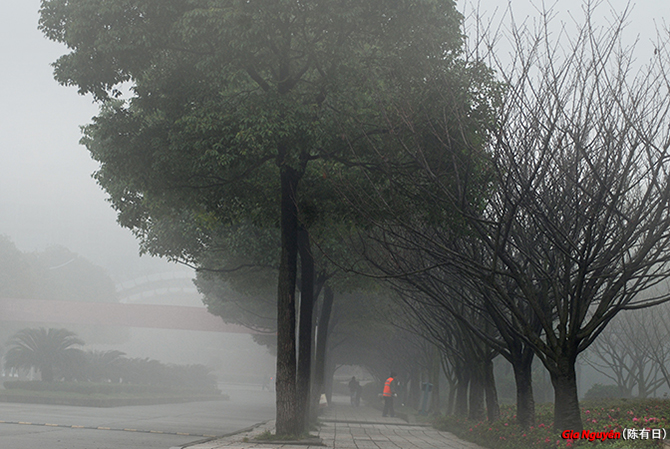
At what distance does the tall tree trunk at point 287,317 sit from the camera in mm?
12820

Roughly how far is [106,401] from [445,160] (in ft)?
72.7

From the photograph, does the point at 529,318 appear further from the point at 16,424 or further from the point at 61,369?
the point at 61,369

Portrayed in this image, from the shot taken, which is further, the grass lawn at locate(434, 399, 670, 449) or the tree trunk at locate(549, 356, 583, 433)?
the tree trunk at locate(549, 356, 583, 433)

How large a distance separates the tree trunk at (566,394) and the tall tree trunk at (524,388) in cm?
374

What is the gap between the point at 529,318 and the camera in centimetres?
1549

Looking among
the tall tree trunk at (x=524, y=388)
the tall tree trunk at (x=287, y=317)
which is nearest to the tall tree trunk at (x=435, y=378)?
the tall tree trunk at (x=524, y=388)

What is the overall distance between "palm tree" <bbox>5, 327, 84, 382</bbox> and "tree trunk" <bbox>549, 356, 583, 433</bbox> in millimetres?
33496

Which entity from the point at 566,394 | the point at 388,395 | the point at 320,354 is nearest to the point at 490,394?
the point at 320,354

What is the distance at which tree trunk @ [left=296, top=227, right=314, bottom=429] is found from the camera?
1459 cm

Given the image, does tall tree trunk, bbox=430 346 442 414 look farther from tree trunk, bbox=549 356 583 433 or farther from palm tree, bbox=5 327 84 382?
palm tree, bbox=5 327 84 382

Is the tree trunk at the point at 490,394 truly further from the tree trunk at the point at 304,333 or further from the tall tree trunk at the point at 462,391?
the tall tree trunk at the point at 462,391

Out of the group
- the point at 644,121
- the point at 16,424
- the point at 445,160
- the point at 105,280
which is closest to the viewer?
the point at 644,121

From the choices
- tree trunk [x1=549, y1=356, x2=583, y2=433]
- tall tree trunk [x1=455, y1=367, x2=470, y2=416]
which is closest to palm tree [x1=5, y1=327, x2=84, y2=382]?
tall tree trunk [x1=455, y1=367, x2=470, y2=416]

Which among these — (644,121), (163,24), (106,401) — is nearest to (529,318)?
(644,121)
